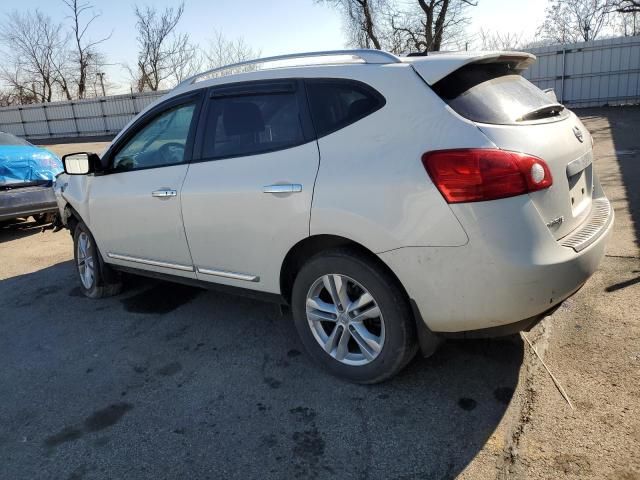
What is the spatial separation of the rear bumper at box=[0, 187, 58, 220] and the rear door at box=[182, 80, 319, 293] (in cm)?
499

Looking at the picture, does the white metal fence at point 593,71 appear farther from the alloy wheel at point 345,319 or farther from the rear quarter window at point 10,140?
the alloy wheel at point 345,319

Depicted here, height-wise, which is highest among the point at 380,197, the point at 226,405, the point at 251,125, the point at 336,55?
the point at 336,55

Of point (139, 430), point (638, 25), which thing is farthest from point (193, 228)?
point (638, 25)

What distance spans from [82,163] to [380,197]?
2.83 metres

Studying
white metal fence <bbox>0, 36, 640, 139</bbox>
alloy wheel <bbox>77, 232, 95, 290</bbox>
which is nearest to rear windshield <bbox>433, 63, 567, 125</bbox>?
alloy wheel <bbox>77, 232, 95, 290</bbox>

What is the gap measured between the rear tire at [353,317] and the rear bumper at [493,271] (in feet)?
0.53

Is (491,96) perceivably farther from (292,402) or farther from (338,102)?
(292,402)

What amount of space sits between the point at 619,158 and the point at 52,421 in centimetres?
923

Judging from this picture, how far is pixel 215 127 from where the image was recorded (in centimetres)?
354

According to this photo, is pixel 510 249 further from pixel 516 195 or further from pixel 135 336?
pixel 135 336

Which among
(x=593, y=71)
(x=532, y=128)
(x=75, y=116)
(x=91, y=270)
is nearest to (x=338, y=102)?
(x=532, y=128)

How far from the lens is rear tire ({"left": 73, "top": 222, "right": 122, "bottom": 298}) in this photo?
4766mm

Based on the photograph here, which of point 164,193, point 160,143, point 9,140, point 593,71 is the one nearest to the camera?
point 164,193

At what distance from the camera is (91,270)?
488 centimetres
